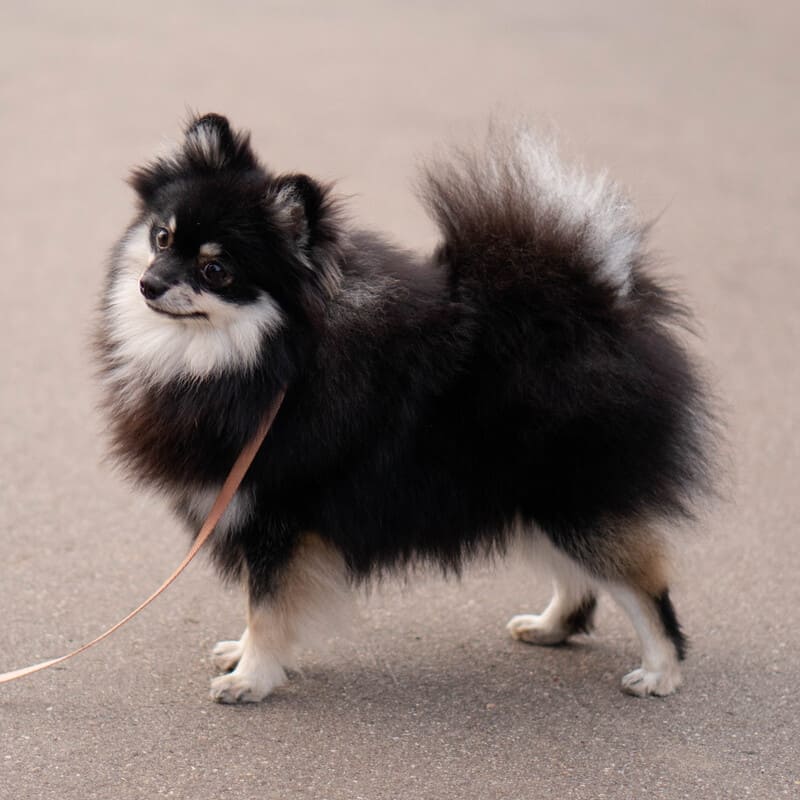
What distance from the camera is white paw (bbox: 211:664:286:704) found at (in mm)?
Result: 4082

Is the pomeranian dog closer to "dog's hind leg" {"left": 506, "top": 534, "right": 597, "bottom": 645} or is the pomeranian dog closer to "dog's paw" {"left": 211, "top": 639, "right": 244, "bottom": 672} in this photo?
"dog's paw" {"left": 211, "top": 639, "right": 244, "bottom": 672}

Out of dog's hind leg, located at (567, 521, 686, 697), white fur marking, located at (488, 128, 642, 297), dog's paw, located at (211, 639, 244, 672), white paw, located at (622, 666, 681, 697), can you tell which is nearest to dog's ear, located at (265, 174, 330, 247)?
white fur marking, located at (488, 128, 642, 297)

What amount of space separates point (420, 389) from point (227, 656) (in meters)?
1.18

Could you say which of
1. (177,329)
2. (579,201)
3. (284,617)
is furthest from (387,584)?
(579,201)

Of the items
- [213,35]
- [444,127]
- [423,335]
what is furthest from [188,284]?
[213,35]

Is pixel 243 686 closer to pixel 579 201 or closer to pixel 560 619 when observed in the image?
pixel 560 619

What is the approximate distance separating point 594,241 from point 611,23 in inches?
514

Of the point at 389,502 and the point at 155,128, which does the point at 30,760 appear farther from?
the point at 155,128

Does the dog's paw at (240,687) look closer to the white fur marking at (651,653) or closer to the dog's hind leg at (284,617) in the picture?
the dog's hind leg at (284,617)

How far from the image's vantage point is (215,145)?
153 inches

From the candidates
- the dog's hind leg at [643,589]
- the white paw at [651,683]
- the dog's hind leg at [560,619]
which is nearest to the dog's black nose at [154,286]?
the dog's hind leg at [643,589]

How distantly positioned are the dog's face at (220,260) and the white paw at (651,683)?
1.70 metres

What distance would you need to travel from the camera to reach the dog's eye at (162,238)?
3.78 m

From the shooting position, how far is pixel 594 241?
4.14m
